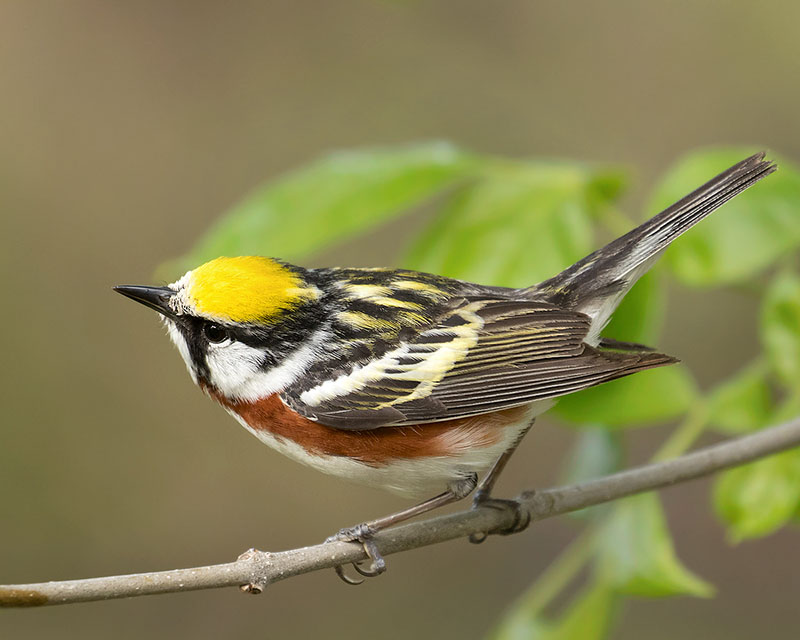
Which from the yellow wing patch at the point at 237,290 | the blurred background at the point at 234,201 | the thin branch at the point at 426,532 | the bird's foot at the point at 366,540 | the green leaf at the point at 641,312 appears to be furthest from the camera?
the blurred background at the point at 234,201

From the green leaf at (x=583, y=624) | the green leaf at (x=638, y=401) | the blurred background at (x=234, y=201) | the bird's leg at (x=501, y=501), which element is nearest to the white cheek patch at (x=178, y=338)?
the bird's leg at (x=501, y=501)

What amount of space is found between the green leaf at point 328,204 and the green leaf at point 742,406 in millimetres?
998

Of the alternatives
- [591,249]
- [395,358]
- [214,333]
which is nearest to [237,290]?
[214,333]

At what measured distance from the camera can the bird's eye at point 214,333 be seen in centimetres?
286

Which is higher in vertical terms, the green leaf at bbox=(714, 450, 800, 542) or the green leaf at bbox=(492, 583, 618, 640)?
the green leaf at bbox=(714, 450, 800, 542)

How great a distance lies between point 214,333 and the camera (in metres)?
2.88

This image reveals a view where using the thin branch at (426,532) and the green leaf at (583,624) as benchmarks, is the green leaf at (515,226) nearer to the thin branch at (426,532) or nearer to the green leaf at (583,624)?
the thin branch at (426,532)

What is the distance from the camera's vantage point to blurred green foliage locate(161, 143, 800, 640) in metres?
2.72

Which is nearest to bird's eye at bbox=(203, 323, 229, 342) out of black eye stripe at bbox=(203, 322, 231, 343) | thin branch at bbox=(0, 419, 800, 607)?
black eye stripe at bbox=(203, 322, 231, 343)

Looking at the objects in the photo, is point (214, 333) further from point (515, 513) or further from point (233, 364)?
point (515, 513)

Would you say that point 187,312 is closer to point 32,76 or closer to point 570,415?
point 570,415

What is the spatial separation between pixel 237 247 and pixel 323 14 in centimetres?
490

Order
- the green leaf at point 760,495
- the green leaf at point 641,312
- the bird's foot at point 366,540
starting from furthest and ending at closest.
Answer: the green leaf at point 641,312, the green leaf at point 760,495, the bird's foot at point 366,540

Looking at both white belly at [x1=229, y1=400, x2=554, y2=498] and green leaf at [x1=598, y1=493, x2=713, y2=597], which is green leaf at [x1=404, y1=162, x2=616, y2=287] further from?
green leaf at [x1=598, y1=493, x2=713, y2=597]
